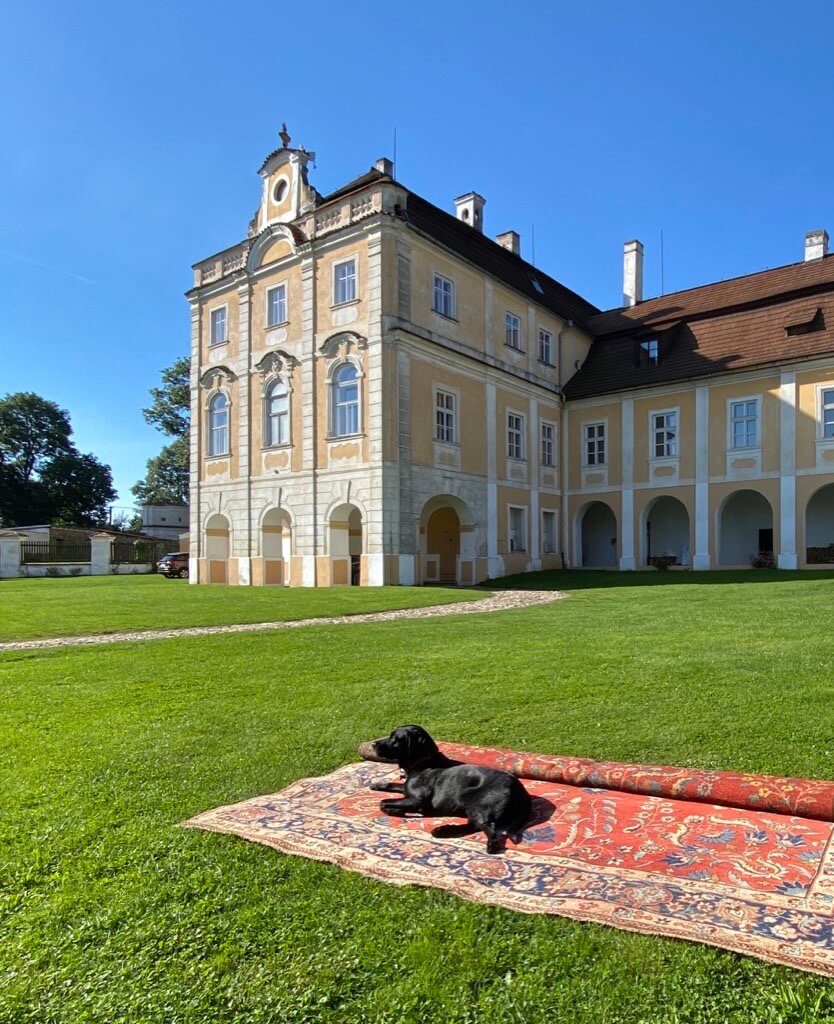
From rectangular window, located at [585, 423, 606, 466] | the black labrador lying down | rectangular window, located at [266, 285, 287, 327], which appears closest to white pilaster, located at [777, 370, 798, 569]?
rectangular window, located at [585, 423, 606, 466]

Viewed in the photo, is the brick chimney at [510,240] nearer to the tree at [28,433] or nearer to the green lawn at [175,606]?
the green lawn at [175,606]

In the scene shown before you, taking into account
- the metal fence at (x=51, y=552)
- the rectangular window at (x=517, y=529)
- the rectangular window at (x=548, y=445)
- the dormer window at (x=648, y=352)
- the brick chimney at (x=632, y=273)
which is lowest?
the metal fence at (x=51, y=552)

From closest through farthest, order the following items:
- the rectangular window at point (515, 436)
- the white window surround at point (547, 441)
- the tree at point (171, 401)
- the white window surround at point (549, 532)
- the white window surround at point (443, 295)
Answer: the white window surround at point (443, 295)
the rectangular window at point (515, 436)
the white window surround at point (549, 532)
the white window surround at point (547, 441)
the tree at point (171, 401)

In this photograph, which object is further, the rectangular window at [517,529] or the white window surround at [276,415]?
the rectangular window at [517,529]

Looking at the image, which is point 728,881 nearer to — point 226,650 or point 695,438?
point 226,650

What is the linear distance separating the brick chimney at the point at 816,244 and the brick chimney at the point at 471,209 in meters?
14.5

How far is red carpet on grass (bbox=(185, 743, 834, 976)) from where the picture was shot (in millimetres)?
2738

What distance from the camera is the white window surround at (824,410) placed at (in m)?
25.7

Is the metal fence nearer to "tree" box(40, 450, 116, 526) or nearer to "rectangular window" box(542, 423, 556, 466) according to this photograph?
"tree" box(40, 450, 116, 526)

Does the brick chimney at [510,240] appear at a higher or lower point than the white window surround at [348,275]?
higher

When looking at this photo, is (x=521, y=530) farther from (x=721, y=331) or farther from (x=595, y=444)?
(x=721, y=331)

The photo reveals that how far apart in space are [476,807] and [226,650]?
23.1 ft

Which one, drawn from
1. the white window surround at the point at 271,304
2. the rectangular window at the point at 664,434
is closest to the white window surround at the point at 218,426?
the white window surround at the point at 271,304

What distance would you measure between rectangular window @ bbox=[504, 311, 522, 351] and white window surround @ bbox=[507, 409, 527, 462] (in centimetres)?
279
